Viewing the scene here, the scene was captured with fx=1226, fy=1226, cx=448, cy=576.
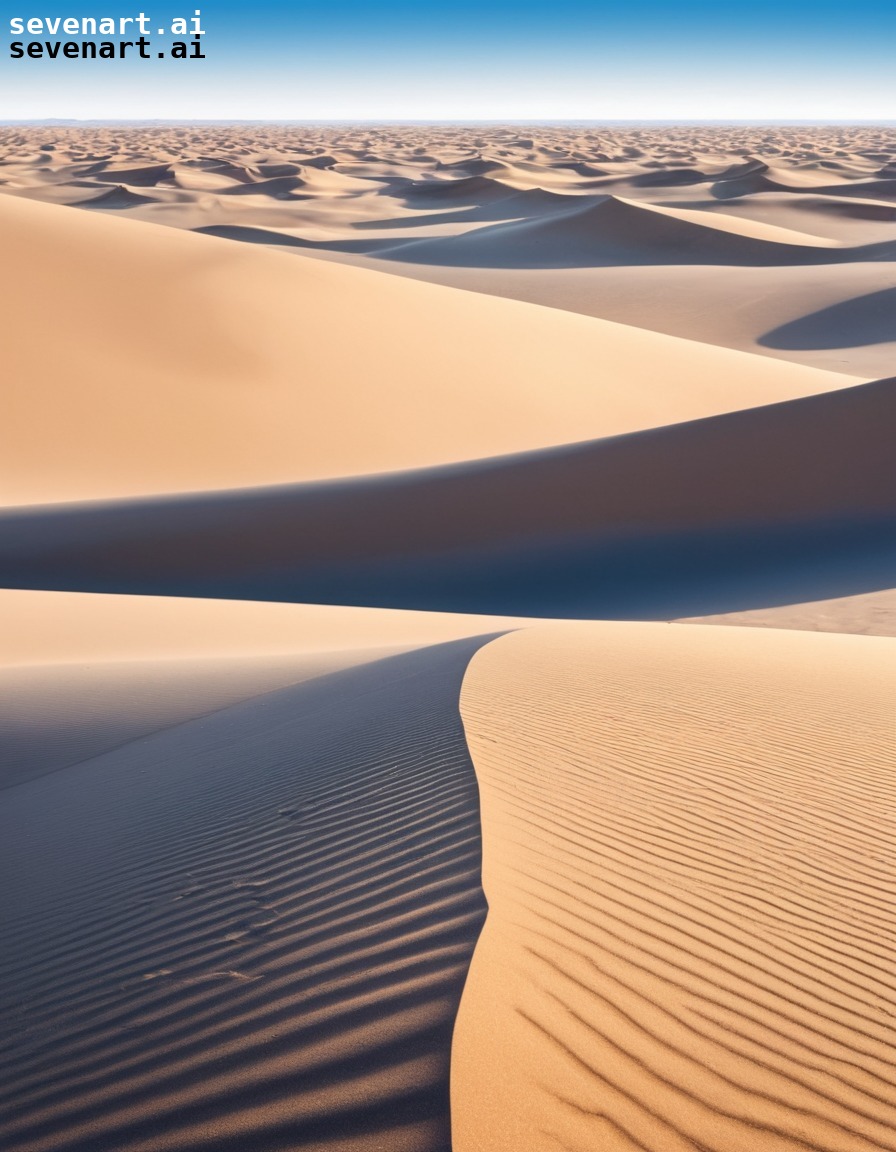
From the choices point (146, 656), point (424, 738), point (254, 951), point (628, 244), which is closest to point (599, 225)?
point (628, 244)

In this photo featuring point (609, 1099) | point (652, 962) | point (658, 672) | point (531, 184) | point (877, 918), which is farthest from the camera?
point (531, 184)

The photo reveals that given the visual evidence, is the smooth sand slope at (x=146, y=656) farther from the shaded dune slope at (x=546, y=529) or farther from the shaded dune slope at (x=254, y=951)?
the shaded dune slope at (x=254, y=951)

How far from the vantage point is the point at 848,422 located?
46.3 ft

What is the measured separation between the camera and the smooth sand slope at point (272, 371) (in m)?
17.4

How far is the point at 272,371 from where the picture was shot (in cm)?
1994

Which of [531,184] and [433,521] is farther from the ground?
[531,184]

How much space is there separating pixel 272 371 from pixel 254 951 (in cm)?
1753

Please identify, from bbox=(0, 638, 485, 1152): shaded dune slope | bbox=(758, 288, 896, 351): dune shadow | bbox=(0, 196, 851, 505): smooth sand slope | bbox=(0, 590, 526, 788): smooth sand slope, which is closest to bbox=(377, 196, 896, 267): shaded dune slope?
bbox=(758, 288, 896, 351): dune shadow

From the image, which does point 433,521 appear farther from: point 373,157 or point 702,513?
point 373,157

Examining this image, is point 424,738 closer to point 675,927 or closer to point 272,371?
point 675,927

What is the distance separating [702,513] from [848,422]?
2.29m

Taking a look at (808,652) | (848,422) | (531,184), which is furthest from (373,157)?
(808,652)

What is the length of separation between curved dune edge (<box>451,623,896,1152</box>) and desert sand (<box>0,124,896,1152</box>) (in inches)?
0.5

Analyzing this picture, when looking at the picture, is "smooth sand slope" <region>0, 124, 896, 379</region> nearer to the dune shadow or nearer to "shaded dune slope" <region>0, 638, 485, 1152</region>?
the dune shadow
